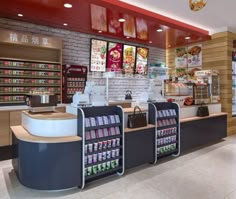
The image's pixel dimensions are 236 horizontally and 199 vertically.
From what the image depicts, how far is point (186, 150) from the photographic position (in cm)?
483

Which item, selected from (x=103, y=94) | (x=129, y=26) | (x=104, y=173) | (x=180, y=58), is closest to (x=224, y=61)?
(x=180, y=58)

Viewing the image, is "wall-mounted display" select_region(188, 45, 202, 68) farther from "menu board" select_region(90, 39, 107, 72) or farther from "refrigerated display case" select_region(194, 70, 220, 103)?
"menu board" select_region(90, 39, 107, 72)

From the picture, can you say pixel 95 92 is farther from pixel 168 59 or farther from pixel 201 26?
pixel 168 59

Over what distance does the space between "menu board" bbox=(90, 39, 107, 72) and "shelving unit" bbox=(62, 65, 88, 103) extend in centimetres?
46

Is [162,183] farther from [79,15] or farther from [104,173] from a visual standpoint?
[79,15]

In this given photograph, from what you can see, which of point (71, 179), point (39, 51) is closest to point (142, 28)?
point (39, 51)

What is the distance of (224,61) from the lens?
6148mm

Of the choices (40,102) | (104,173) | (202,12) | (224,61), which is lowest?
(104,173)

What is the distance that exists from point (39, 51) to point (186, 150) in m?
4.19

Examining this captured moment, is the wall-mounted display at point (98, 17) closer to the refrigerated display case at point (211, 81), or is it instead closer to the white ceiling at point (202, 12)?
the white ceiling at point (202, 12)

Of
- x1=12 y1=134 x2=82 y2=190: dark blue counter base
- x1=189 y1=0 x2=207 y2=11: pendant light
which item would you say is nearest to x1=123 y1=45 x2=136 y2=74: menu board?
x1=189 y1=0 x2=207 y2=11: pendant light

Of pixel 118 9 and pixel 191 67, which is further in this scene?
pixel 191 67

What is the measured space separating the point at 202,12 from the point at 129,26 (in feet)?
5.73

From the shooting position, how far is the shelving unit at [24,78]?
175 inches
